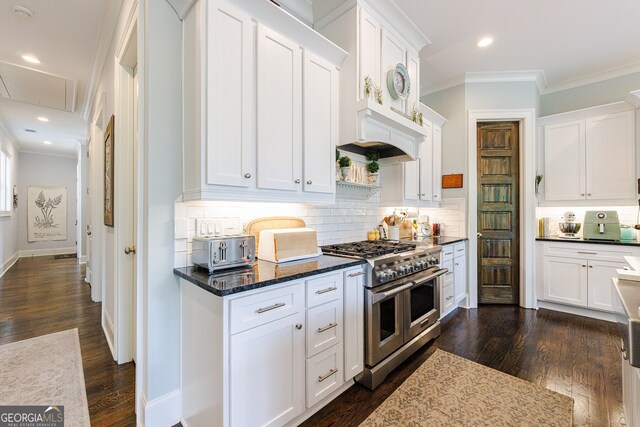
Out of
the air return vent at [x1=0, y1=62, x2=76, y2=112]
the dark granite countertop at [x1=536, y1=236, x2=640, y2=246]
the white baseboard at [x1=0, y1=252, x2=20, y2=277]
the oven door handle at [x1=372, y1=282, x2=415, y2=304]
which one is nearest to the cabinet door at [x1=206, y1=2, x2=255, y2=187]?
the oven door handle at [x1=372, y1=282, x2=415, y2=304]

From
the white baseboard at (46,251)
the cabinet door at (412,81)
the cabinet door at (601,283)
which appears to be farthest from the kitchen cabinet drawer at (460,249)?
the white baseboard at (46,251)

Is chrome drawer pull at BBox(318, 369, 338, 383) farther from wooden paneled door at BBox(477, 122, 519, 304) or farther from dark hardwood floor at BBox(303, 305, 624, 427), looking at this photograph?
wooden paneled door at BBox(477, 122, 519, 304)

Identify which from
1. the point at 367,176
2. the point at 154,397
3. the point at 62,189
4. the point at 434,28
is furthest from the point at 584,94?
the point at 62,189

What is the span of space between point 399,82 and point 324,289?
217 centimetres

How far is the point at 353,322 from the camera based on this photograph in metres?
1.98

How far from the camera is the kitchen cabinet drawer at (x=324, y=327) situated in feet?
5.57

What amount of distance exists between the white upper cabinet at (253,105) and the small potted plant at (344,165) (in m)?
0.35

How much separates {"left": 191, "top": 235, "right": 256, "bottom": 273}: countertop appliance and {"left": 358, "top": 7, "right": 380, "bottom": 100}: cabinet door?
156 centimetres

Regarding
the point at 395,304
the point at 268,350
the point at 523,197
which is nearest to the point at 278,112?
the point at 268,350

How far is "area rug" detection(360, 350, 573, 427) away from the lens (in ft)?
5.69

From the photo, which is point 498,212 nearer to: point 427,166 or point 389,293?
point 427,166

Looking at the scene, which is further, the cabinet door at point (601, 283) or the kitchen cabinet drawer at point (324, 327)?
the cabinet door at point (601, 283)

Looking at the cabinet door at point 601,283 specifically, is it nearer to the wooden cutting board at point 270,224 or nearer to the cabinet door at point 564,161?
the cabinet door at point 564,161

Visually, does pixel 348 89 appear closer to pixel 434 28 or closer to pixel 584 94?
pixel 434 28
